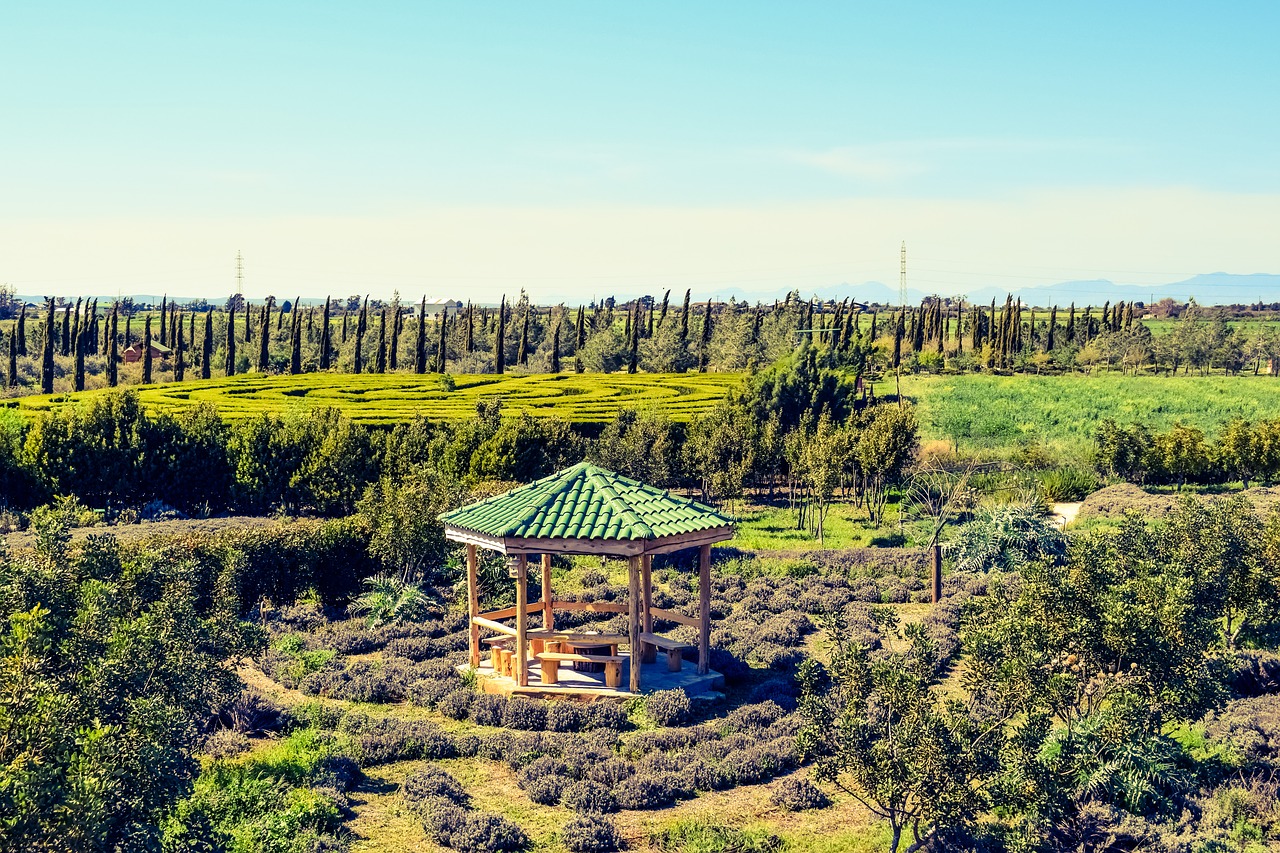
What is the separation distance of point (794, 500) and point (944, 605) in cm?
1730

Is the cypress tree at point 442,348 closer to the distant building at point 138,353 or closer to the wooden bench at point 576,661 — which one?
the distant building at point 138,353

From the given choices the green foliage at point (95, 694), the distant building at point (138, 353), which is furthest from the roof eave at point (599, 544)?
the distant building at point (138, 353)

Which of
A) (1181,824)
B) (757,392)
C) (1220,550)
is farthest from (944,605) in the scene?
(757,392)

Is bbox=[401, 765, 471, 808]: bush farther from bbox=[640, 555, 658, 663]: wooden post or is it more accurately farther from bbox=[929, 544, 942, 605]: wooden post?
bbox=[929, 544, 942, 605]: wooden post

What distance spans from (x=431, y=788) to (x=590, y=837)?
9.62ft

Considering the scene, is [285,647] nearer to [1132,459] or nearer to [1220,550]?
[1220,550]

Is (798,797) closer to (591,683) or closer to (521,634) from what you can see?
(591,683)

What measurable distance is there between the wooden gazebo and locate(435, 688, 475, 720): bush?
1.08m

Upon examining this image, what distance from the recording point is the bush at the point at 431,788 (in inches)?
668

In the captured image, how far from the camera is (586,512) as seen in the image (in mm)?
22375

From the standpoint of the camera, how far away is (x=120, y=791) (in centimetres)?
1021

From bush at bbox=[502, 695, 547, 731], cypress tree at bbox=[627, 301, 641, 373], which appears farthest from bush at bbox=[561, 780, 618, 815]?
cypress tree at bbox=[627, 301, 641, 373]

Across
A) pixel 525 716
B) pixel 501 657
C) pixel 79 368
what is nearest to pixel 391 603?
pixel 501 657

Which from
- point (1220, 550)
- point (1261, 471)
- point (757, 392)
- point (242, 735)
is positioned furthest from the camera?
point (757, 392)
